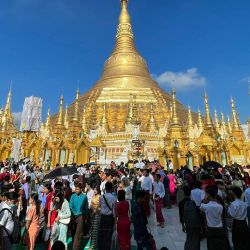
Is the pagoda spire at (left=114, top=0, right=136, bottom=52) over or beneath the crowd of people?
over

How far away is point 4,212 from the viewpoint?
4.79m

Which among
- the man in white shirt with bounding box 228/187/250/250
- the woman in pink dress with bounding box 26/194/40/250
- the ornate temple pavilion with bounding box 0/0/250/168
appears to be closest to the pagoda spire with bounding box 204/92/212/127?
the ornate temple pavilion with bounding box 0/0/250/168

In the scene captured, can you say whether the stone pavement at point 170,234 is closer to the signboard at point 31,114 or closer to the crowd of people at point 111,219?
the crowd of people at point 111,219

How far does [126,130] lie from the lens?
30.9 metres

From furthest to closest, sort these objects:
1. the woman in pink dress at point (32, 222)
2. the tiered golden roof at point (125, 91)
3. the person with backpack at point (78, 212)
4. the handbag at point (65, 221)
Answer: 1. the tiered golden roof at point (125, 91)
2. the person with backpack at point (78, 212)
3. the woman in pink dress at point (32, 222)
4. the handbag at point (65, 221)

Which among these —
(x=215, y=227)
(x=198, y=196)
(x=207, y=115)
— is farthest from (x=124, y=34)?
(x=215, y=227)

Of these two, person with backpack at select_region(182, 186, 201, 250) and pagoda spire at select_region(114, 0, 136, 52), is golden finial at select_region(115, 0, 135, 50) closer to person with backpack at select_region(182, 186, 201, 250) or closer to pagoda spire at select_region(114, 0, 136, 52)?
pagoda spire at select_region(114, 0, 136, 52)

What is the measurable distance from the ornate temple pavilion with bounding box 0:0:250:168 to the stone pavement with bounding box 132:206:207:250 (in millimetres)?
14734

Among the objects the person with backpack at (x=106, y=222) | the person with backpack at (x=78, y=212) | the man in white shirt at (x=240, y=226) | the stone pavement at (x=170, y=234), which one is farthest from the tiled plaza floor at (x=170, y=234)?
the person with backpack at (x=78, y=212)

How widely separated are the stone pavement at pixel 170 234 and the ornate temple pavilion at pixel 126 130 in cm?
1473

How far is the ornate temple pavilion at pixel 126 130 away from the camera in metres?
25.7

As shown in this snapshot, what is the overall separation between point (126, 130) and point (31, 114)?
18216mm

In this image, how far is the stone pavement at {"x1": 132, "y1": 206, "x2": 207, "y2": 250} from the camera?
6843 mm

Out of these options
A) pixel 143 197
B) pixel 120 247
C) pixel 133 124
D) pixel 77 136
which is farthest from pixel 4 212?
pixel 133 124
